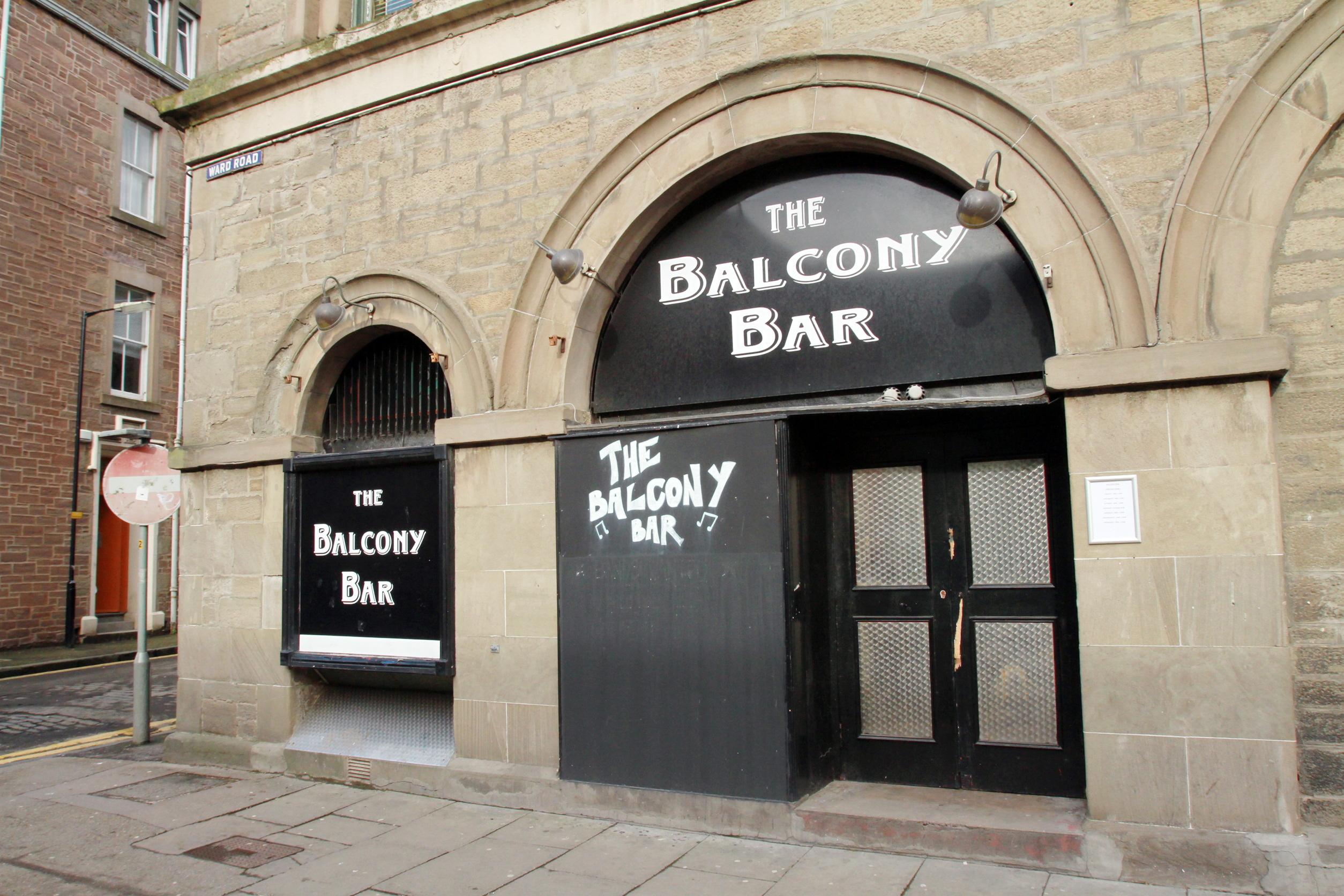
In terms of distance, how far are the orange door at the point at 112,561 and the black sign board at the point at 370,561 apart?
11.8m

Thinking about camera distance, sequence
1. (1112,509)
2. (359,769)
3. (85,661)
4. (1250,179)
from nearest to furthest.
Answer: (1250,179) → (1112,509) → (359,769) → (85,661)

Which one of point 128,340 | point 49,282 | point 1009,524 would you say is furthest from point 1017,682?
point 128,340

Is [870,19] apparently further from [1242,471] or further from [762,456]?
[1242,471]

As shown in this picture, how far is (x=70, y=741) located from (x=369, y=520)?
14.2 feet

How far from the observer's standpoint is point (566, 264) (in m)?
5.69

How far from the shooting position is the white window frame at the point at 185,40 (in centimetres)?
1880

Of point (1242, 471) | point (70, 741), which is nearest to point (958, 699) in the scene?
point (1242, 471)

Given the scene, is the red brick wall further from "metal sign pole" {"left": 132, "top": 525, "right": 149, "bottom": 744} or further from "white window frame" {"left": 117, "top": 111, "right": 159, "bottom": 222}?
"metal sign pole" {"left": 132, "top": 525, "right": 149, "bottom": 744}

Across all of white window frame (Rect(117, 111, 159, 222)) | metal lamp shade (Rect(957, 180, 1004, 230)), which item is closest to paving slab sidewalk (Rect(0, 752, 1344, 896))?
metal lamp shade (Rect(957, 180, 1004, 230))

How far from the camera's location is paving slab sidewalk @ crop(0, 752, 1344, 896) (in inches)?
170

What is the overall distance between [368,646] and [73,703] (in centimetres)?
627

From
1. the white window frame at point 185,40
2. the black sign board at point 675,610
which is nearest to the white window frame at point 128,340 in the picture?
the white window frame at point 185,40

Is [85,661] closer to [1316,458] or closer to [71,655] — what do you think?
[71,655]

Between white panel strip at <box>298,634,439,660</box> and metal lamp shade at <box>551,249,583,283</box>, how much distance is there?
277cm
